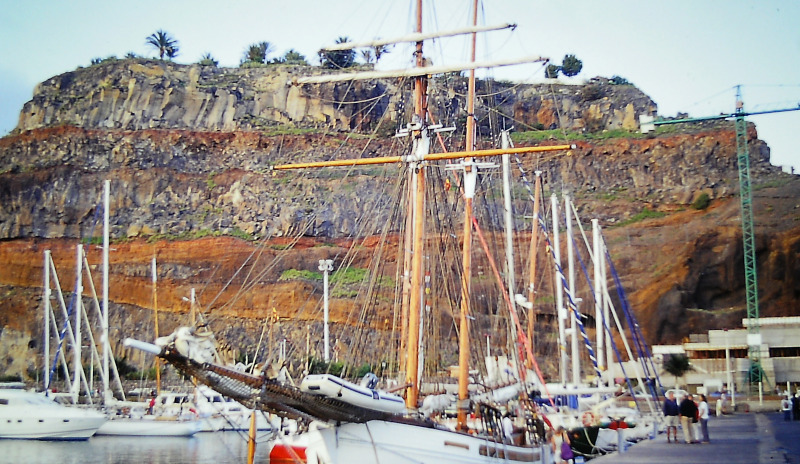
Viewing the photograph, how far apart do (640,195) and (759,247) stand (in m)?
21.0

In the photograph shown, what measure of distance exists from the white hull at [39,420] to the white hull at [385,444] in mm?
28435

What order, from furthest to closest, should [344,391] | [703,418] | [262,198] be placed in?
1. [262,198]
2. [703,418]
3. [344,391]

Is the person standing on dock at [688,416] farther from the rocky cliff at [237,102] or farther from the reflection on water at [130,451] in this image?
the rocky cliff at [237,102]

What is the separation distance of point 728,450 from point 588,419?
14.2m

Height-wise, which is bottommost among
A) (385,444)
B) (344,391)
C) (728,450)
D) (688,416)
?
(728,450)

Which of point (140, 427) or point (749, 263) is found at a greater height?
point (749, 263)

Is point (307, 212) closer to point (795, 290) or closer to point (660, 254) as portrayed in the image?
point (660, 254)

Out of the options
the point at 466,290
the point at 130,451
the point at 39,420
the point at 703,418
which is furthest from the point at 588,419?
the point at 39,420

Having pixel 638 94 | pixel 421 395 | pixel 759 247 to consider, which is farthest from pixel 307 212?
pixel 421 395

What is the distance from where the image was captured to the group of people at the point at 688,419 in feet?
93.3

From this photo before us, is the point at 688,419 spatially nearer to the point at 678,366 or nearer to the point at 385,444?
the point at 385,444

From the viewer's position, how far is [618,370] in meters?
75.9

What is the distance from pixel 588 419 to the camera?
1575 inches

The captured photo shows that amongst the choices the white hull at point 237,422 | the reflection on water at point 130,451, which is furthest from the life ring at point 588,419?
the white hull at point 237,422
